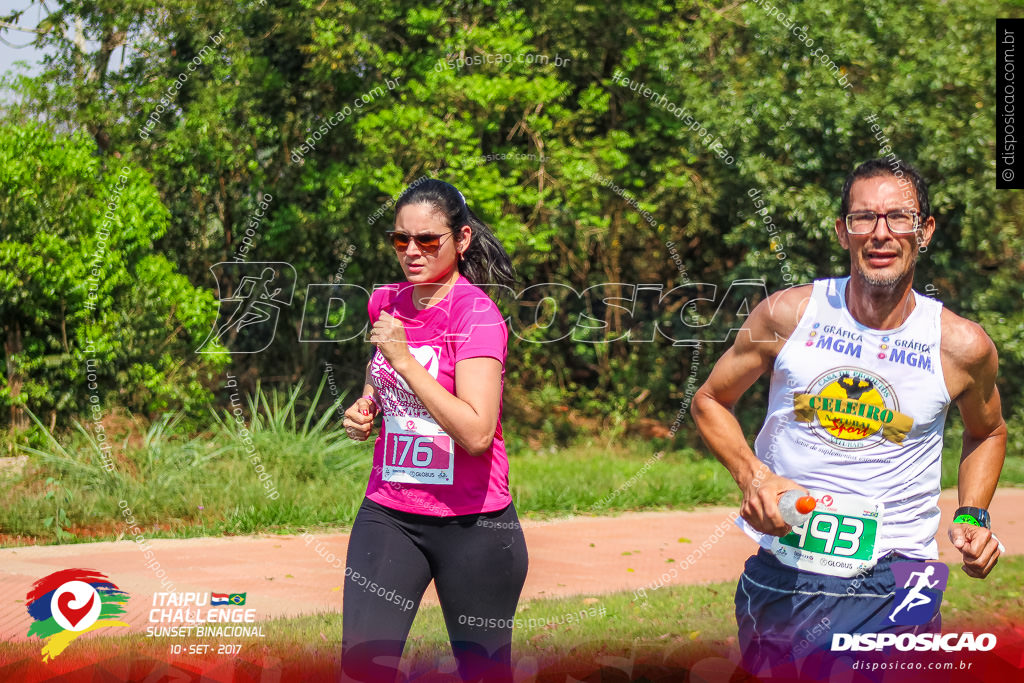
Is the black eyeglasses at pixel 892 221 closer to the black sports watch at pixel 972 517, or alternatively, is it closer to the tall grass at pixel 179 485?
the black sports watch at pixel 972 517

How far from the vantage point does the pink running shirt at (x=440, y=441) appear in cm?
299

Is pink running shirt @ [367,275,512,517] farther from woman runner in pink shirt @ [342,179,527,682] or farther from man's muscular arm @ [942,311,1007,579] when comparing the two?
man's muscular arm @ [942,311,1007,579]

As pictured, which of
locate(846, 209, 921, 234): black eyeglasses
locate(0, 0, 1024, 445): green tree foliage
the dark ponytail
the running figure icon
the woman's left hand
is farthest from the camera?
locate(0, 0, 1024, 445): green tree foliage

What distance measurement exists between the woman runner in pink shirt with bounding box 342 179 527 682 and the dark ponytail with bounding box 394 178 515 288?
0.07 ft

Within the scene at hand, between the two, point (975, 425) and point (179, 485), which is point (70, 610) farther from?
point (975, 425)

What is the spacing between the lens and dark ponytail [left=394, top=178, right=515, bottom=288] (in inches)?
125

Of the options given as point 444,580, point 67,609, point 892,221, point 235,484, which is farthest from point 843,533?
point 235,484

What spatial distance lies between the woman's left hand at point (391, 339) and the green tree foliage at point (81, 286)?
18.0 feet

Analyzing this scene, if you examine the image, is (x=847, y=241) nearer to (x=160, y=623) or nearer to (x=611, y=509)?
(x=160, y=623)

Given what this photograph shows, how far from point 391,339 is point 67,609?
278 centimetres

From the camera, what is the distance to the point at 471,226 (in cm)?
330

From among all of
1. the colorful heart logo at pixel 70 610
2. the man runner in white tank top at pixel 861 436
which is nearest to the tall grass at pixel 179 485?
the colorful heart logo at pixel 70 610

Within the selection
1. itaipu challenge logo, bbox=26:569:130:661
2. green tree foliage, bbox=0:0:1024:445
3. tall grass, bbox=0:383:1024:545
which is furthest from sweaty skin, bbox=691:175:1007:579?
green tree foliage, bbox=0:0:1024:445

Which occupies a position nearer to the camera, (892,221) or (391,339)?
(391,339)
